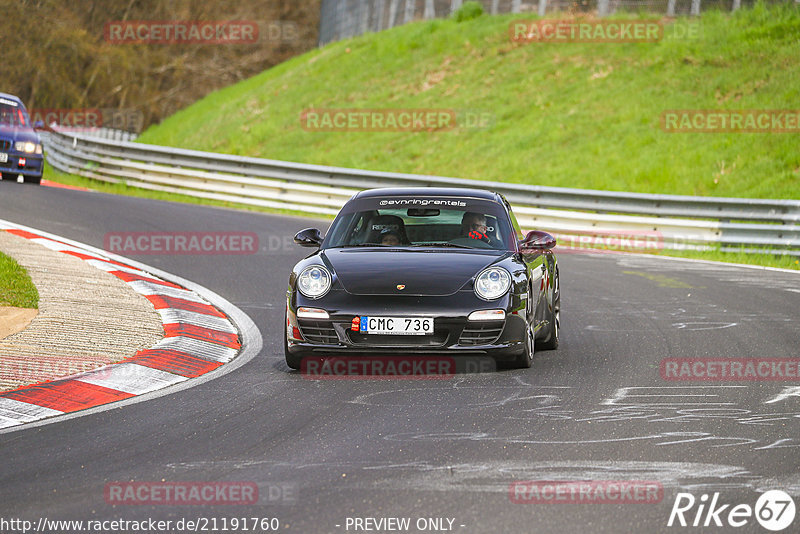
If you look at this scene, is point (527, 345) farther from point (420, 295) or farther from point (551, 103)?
point (551, 103)

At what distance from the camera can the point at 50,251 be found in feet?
42.1

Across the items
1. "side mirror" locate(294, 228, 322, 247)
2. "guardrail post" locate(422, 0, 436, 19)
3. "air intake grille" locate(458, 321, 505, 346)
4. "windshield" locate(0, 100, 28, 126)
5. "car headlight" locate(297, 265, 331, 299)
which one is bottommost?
"air intake grille" locate(458, 321, 505, 346)

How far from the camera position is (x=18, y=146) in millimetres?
21859

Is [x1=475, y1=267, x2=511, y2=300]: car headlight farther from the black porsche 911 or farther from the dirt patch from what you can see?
the dirt patch

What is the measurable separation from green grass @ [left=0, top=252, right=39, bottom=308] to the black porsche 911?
264 centimetres

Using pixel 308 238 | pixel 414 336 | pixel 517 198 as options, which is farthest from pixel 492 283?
pixel 517 198

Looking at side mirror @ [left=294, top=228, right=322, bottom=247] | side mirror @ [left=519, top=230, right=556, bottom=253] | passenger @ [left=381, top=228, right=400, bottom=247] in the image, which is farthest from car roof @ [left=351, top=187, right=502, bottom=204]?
side mirror @ [left=519, top=230, right=556, bottom=253]

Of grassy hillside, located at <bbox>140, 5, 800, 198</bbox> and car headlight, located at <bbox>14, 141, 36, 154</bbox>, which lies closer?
car headlight, located at <bbox>14, 141, 36, 154</bbox>

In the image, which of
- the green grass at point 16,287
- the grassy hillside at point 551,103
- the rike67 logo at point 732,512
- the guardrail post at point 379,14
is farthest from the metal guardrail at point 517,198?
the guardrail post at point 379,14

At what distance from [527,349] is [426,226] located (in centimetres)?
162

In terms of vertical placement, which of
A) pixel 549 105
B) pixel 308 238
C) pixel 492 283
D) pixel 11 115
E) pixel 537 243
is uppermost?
pixel 549 105

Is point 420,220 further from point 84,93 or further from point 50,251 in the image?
point 84,93

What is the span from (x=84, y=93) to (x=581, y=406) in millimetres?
47588

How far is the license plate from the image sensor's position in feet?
24.8
